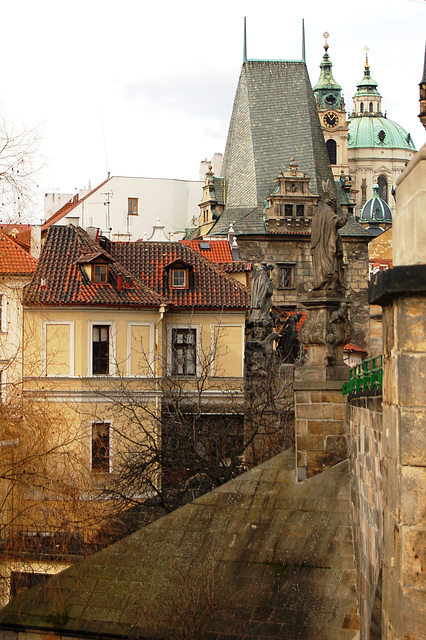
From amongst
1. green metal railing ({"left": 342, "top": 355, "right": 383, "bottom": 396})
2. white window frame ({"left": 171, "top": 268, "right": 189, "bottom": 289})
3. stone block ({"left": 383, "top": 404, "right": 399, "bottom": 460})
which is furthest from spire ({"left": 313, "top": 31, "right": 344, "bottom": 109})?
stone block ({"left": 383, "top": 404, "right": 399, "bottom": 460})

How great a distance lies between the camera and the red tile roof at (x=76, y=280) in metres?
30.8

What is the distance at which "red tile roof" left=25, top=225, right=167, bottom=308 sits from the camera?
30.8m

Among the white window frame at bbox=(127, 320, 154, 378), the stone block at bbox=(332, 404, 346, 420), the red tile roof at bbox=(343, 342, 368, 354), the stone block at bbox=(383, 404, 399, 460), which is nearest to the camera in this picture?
the stone block at bbox=(383, 404, 399, 460)

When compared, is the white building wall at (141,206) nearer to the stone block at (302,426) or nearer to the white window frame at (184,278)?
the white window frame at (184,278)

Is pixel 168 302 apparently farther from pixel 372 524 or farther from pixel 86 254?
pixel 372 524

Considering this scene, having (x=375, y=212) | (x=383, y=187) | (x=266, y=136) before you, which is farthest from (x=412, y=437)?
(x=383, y=187)

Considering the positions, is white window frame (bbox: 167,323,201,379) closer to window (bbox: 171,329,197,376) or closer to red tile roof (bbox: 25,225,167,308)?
window (bbox: 171,329,197,376)

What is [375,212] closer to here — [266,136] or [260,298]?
[266,136]

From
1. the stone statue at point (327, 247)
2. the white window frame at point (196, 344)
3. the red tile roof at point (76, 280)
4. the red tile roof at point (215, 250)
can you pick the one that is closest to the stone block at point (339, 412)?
the stone statue at point (327, 247)

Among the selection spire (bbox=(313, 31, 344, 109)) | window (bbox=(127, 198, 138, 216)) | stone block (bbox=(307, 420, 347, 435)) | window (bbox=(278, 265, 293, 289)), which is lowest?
stone block (bbox=(307, 420, 347, 435))

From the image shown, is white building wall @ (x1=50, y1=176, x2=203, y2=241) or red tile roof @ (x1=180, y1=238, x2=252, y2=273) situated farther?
white building wall @ (x1=50, y1=176, x2=203, y2=241)

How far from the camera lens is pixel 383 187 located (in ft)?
486

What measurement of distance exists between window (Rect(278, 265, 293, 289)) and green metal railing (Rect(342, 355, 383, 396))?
1518 inches

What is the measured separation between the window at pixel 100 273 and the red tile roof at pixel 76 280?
A: 0.19 metres
